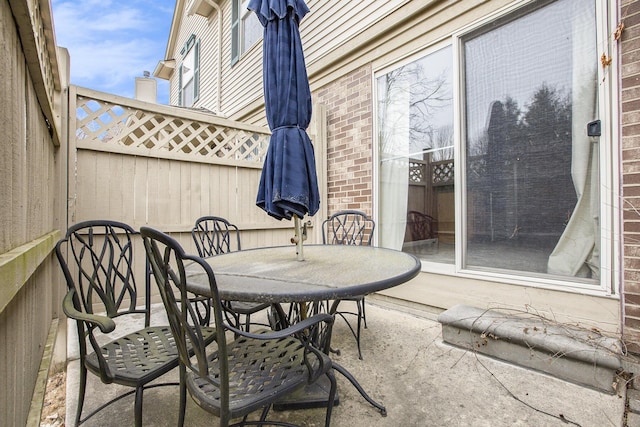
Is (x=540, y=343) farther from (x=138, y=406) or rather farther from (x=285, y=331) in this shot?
(x=138, y=406)

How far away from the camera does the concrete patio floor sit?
1.54 meters

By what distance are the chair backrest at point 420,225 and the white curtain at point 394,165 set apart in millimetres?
81

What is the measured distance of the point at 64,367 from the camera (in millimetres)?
2121

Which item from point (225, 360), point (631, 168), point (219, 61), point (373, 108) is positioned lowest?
→ point (225, 360)

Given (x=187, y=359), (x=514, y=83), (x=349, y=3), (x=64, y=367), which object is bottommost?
(x=64, y=367)

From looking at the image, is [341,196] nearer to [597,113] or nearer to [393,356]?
[393,356]

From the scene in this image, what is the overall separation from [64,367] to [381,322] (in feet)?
7.74

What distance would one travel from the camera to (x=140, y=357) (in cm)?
142

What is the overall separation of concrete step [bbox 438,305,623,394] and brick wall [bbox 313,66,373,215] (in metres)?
1.66

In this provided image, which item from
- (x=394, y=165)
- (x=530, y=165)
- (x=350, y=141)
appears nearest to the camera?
(x=530, y=165)

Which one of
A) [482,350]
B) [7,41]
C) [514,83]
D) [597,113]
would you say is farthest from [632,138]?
[7,41]

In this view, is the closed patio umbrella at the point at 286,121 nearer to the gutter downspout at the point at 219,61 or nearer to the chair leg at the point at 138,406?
the chair leg at the point at 138,406

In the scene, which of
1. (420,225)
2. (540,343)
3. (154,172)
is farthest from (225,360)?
(154,172)

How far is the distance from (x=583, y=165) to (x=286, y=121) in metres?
1.96
